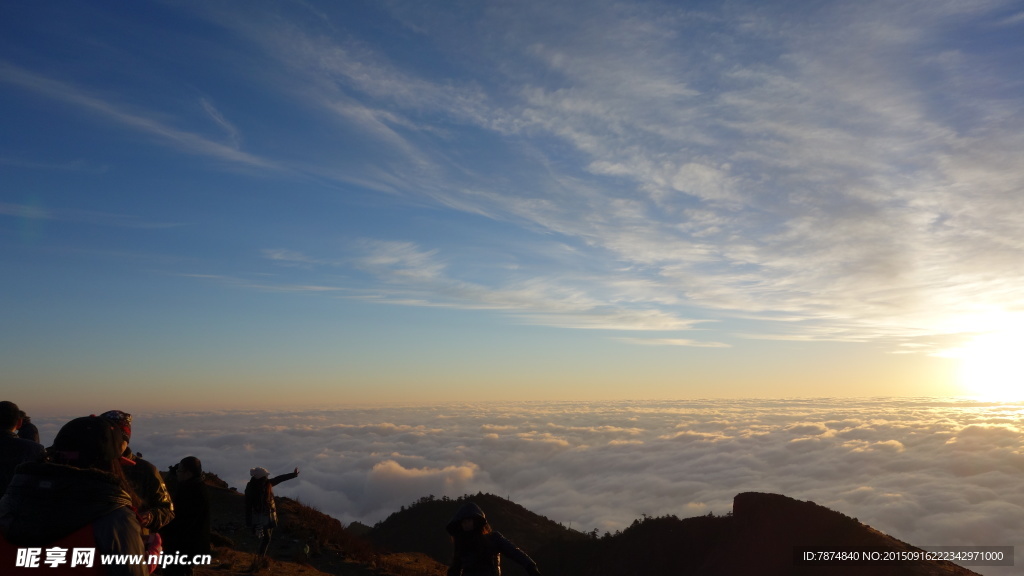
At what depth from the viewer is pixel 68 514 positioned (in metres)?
2.56

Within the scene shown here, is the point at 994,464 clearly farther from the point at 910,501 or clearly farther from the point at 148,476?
the point at 148,476

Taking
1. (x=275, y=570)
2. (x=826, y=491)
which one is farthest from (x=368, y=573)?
(x=826, y=491)

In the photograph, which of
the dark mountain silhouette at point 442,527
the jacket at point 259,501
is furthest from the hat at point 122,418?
the dark mountain silhouette at point 442,527

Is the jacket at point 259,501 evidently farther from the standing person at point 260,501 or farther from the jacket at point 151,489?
the jacket at point 151,489

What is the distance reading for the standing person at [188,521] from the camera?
6172 mm

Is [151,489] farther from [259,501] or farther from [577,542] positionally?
[577,542]

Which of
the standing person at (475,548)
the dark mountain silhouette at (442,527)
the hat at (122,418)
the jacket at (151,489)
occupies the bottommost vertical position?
the dark mountain silhouette at (442,527)

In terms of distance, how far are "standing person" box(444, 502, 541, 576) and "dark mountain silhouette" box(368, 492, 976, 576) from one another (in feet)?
66.8

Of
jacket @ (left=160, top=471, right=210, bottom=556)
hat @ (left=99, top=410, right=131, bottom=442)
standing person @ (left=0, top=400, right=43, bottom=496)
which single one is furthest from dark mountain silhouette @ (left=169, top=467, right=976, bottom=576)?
hat @ (left=99, top=410, right=131, bottom=442)

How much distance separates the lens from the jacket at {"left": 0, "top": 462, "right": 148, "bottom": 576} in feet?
8.32

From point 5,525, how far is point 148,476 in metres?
1.35

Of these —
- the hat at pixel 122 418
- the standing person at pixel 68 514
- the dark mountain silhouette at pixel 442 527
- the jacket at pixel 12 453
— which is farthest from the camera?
the dark mountain silhouette at pixel 442 527

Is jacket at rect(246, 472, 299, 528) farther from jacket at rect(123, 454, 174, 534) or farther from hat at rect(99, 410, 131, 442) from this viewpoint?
jacket at rect(123, 454, 174, 534)

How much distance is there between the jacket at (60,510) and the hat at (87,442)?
0.11 metres
